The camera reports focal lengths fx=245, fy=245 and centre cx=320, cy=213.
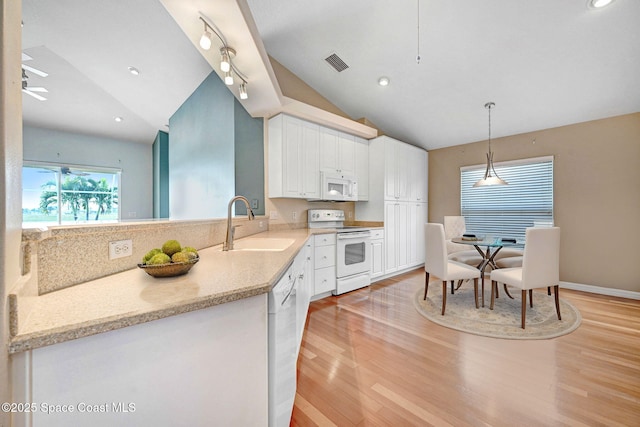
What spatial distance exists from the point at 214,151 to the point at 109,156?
393 centimetres

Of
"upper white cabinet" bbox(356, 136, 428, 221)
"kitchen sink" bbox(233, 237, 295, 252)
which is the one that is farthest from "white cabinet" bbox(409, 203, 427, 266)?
"kitchen sink" bbox(233, 237, 295, 252)

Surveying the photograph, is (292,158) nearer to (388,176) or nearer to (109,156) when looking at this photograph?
(388,176)

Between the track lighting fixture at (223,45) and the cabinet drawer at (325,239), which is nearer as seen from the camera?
the track lighting fixture at (223,45)

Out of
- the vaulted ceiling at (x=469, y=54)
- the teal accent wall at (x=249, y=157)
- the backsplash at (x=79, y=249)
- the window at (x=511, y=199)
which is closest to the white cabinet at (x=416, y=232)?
the window at (x=511, y=199)

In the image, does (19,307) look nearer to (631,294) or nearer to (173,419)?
(173,419)

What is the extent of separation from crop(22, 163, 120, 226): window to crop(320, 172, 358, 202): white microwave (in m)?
4.17

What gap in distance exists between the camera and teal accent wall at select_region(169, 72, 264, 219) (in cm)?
311

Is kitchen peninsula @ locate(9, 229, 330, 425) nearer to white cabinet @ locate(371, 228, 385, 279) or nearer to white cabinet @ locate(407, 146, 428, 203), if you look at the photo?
white cabinet @ locate(371, 228, 385, 279)

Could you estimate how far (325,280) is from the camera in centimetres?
318

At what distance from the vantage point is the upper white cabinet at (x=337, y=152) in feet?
11.9

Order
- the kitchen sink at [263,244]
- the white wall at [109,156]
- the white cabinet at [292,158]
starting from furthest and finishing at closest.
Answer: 1. the white wall at [109,156]
2. the white cabinet at [292,158]
3. the kitchen sink at [263,244]

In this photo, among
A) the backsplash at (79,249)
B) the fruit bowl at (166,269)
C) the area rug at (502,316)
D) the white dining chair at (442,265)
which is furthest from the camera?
the white dining chair at (442,265)

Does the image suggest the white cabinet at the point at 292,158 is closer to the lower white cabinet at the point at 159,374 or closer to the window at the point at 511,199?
the lower white cabinet at the point at 159,374

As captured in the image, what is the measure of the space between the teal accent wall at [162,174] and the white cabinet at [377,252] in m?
4.68
